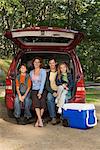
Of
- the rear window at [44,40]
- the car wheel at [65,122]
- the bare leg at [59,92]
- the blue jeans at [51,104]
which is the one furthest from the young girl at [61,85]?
the rear window at [44,40]

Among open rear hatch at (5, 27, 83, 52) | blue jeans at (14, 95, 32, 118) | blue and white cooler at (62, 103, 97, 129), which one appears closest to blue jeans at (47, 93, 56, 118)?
blue and white cooler at (62, 103, 97, 129)

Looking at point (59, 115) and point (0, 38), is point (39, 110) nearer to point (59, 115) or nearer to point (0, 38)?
point (59, 115)

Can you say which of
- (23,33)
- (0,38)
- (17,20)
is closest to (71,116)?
(23,33)

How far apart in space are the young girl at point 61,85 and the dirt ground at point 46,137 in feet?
1.60

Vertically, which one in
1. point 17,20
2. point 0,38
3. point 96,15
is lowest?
point 0,38

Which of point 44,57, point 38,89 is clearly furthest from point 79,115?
point 44,57

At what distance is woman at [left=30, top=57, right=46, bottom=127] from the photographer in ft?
24.7

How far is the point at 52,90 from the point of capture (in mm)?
7785

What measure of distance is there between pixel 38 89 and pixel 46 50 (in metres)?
1.10

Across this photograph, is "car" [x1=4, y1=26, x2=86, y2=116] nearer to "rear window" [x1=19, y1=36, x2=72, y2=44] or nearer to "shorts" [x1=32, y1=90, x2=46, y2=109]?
"rear window" [x1=19, y1=36, x2=72, y2=44]

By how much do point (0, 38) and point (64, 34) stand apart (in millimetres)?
31657

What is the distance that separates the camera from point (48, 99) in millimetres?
7621

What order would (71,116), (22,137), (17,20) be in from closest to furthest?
(22,137)
(71,116)
(17,20)

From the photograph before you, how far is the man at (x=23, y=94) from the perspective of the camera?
759cm
